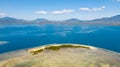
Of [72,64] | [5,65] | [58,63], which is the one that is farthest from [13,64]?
[72,64]

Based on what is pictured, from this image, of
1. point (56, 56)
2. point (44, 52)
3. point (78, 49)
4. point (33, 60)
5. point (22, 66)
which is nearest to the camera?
point (22, 66)

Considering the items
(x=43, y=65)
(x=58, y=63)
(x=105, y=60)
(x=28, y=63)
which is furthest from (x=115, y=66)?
(x=28, y=63)

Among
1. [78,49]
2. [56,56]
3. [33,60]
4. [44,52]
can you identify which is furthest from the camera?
[78,49]

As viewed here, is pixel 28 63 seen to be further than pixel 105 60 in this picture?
→ No

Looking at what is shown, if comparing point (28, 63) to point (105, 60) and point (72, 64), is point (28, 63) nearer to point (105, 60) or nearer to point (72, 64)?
point (72, 64)

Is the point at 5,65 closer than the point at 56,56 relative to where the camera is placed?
Yes

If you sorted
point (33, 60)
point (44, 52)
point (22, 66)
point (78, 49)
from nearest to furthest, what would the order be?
point (22, 66), point (33, 60), point (44, 52), point (78, 49)

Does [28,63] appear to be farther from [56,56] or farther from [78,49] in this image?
[78,49]
